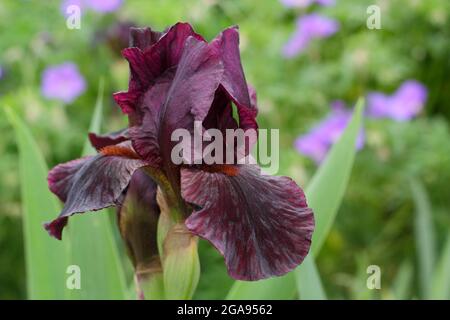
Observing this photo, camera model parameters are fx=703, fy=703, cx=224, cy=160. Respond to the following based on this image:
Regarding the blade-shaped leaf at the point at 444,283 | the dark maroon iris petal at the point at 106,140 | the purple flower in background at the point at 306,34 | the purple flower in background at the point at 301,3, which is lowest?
the blade-shaped leaf at the point at 444,283

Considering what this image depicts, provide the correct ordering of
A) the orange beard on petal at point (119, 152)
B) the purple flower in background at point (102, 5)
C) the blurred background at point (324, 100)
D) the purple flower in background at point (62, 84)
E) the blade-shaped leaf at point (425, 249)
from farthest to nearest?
the purple flower in background at point (102, 5), the purple flower in background at point (62, 84), the blurred background at point (324, 100), the blade-shaped leaf at point (425, 249), the orange beard on petal at point (119, 152)

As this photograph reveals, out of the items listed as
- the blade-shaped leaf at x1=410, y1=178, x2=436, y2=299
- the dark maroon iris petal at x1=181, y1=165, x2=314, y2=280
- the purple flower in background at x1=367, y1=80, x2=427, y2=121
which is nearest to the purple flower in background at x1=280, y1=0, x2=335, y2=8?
the purple flower in background at x1=367, y1=80, x2=427, y2=121

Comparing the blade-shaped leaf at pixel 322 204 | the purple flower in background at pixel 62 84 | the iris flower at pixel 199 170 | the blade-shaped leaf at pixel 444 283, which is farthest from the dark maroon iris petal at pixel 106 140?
the purple flower in background at pixel 62 84

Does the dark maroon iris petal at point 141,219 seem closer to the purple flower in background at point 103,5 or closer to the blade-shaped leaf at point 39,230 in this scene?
the blade-shaped leaf at point 39,230

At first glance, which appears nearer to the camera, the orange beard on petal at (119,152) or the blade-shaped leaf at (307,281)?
the orange beard on petal at (119,152)

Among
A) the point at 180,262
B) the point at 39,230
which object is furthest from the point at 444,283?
the point at 39,230

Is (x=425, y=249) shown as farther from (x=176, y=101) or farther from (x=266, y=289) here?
(x=176, y=101)

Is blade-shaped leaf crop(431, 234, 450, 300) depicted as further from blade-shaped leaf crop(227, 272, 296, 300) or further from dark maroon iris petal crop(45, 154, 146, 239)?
dark maroon iris petal crop(45, 154, 146, 239)
